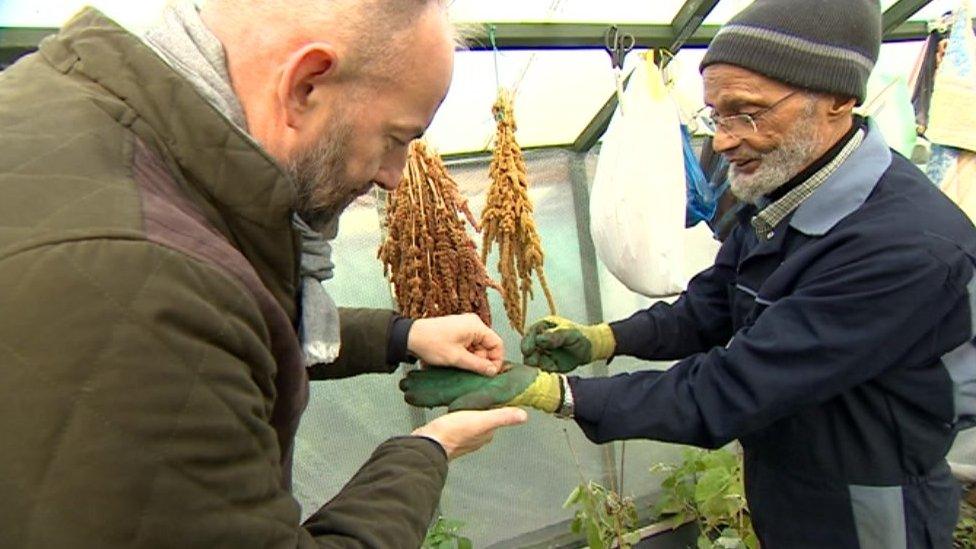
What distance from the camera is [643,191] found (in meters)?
2.48

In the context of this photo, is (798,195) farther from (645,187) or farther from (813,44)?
(645,187)

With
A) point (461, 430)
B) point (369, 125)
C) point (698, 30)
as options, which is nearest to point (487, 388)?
point (461, 430)

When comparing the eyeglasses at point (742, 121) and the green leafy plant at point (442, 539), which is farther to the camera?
the green leafy plant at point (442, 539)

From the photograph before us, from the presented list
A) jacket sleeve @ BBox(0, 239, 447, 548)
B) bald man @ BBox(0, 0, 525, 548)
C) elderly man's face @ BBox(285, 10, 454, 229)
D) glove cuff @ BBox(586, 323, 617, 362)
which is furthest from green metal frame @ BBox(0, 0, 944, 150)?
jacket sleeve @ BBox(0, 239, 447, 548)

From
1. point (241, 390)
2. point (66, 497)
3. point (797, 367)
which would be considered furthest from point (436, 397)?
point (66, 497)

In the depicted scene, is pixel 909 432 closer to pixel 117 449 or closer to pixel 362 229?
pixel 117 449

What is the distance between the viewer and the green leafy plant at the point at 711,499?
3.13 metres

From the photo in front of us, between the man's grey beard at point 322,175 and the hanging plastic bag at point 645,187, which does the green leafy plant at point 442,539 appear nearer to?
the hanging plastic bag at point 645,187

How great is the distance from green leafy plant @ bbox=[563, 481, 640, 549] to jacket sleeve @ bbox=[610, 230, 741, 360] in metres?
1.09

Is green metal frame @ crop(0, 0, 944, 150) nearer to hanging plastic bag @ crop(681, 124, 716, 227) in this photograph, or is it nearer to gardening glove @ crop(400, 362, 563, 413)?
hanging plastic bag @ crop(681, 124, 716, 227)

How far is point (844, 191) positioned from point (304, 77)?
1.56m

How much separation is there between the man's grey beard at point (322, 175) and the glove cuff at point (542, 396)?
3.23ft

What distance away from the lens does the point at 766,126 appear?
75.7 inches

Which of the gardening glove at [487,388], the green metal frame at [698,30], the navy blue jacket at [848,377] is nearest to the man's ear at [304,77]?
the gardening glove at [487,388]
